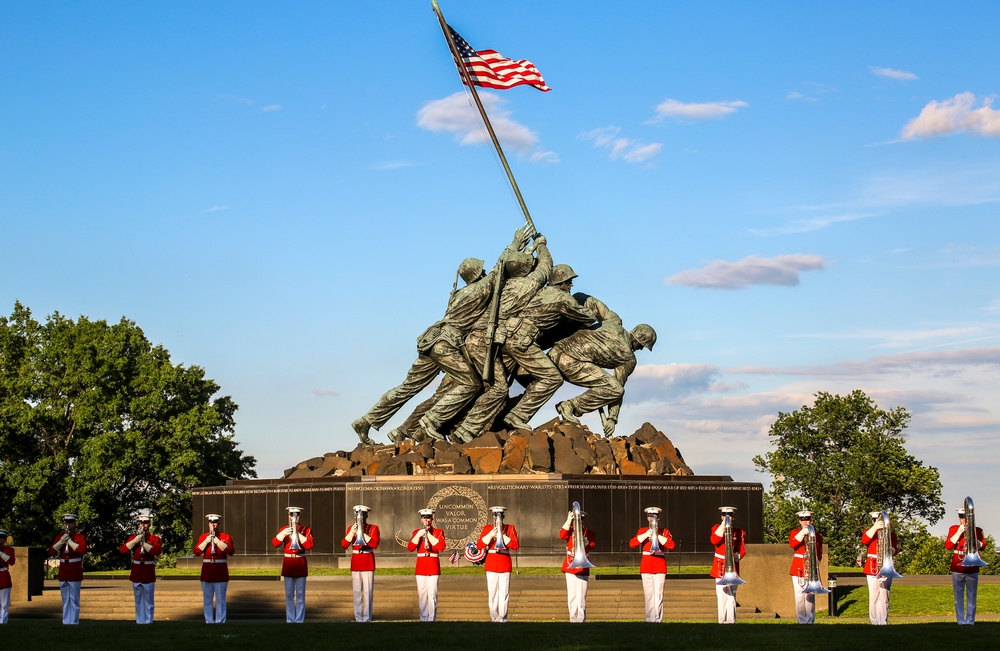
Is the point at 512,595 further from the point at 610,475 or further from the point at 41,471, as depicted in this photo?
the point at 41,471

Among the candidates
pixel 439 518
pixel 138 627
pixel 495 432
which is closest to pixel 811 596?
pixel 138 627

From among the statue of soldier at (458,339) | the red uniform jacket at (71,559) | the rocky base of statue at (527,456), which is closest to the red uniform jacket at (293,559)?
the red uniform jacket at (71,559)

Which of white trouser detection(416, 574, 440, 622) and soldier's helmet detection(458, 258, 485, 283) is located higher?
soldier's helmet detection(458, 258, 485, 283)

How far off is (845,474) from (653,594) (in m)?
26.9

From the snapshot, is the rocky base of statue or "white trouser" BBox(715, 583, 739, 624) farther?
the rocky base of statue

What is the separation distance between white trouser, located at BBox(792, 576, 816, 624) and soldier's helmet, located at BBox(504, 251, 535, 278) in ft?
50.4

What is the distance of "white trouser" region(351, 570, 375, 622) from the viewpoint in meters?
22.7

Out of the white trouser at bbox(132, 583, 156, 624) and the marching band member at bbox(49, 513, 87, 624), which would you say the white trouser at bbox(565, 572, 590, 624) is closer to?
the white trouser at bbox(132, 583, 156, 624)

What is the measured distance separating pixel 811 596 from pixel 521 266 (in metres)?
15.5

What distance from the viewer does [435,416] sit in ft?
120

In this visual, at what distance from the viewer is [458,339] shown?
119ft

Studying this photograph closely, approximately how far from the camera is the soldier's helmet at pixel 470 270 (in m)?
36.5

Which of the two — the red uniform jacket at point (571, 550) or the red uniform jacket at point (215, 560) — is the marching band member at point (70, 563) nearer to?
the red uniform jacket at point (215, 560)

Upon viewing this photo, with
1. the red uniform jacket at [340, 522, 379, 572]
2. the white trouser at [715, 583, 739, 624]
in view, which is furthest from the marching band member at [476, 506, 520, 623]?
the white trouser at [715, 583, 739, 624]
